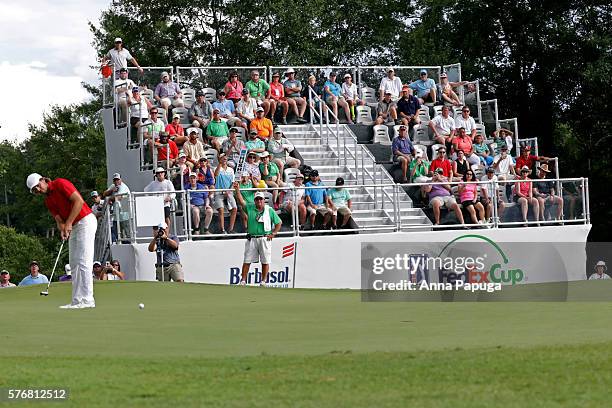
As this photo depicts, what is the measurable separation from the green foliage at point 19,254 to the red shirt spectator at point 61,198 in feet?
232

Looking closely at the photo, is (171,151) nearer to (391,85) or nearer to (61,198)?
(391,85)

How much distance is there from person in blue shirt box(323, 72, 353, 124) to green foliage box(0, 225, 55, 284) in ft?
185

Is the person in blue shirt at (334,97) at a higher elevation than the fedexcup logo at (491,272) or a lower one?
higher

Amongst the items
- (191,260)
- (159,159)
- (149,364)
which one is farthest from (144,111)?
(149,364)

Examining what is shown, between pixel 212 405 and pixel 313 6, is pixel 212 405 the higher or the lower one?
the lower one

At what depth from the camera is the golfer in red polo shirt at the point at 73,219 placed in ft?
50.4

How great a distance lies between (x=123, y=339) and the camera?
11.9 metres

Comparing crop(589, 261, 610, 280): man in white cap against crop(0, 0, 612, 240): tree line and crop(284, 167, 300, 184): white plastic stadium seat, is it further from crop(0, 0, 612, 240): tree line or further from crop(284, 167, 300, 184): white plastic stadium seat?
crop(0, 0, 612, 240): tree line

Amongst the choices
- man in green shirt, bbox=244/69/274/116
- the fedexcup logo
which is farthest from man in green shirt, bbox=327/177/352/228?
man in green shirt, bbox=244/69/274/116

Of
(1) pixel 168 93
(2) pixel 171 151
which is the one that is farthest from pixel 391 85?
(2) pixel 171 151

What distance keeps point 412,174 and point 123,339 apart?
1706cm

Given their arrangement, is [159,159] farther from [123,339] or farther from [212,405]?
[212,405]

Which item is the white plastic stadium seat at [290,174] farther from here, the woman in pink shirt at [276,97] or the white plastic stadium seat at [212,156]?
the woman in pink shirt at [276,97]

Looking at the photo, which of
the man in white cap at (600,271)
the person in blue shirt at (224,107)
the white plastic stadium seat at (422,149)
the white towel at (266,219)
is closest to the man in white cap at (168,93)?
the person in blue shirt at (224,107)
